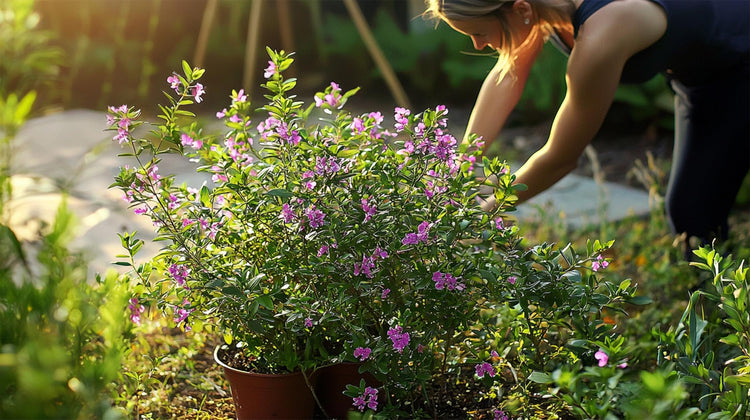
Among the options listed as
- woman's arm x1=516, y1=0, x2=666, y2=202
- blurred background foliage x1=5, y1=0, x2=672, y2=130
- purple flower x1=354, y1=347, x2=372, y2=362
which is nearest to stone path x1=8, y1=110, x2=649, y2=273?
blurred background foliage x1=5, y1=0, x2=672, y2=130

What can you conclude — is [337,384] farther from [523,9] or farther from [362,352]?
[523,9]

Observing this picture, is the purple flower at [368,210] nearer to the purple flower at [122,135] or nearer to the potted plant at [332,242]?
the potted plant at [332,242]

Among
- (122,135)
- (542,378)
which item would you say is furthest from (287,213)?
(542,378)

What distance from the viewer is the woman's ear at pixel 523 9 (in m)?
2.22

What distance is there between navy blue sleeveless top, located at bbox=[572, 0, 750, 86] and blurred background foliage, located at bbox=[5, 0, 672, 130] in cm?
300

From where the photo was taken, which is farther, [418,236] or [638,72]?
[638,72]

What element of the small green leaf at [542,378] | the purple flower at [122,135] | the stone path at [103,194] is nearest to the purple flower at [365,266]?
the small green leaf at [542,378]

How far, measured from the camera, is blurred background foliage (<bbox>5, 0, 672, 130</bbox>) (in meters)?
6.18

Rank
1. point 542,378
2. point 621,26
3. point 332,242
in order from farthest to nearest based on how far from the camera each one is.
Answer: point 621,26, point 332,242, point 542,378

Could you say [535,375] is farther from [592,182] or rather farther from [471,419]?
[592,182]

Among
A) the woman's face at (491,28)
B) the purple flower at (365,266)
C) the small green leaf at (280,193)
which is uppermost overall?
the woman's face at (491,28)

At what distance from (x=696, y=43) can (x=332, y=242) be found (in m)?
1.57

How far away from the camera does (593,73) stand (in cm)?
220

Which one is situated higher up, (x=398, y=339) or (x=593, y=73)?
(x=593, y=73)
